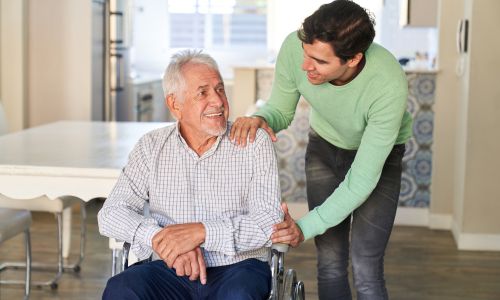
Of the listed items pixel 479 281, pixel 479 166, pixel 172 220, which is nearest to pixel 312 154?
pixel 172 220

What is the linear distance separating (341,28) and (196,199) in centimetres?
67

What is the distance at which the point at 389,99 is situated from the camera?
8.04 feet

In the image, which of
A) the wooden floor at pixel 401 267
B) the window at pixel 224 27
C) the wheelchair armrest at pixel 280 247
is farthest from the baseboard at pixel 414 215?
the window at pixel 224 27

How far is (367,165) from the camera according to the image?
248 centimetres

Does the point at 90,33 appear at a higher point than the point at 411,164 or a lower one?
higher

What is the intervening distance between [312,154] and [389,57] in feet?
1.50

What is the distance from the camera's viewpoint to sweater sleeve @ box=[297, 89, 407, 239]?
2.46 metres

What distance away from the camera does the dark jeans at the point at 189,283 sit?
7.82ft

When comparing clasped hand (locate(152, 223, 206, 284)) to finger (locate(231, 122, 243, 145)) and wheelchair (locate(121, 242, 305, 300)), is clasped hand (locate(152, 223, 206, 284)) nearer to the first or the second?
wheelchair (locate(121, 242, 305, 300))

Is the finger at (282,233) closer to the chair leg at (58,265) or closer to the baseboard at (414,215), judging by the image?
the chair leg at (58,265)

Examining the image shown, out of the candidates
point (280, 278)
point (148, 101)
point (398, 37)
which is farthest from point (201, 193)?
point (398, 37)

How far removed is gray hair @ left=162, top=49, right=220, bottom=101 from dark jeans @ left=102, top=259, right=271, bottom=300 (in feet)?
1.70

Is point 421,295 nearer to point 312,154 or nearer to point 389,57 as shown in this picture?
point 312,154

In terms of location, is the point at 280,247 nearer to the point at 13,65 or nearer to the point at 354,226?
the point at 354,226
